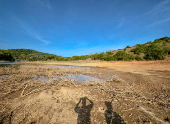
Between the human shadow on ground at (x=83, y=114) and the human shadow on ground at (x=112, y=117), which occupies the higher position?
the human shadow on ground at (x=83, y=114)

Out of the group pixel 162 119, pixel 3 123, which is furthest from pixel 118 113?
pixel 3 123

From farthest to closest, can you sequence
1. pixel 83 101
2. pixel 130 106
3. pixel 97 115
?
pixel 83 101
pixel 130 106
pixel 97 115

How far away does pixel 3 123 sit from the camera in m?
2.40

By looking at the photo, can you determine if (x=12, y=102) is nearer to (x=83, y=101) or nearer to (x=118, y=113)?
(x=83, y=101)

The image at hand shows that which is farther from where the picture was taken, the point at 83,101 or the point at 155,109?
the point at 83,101

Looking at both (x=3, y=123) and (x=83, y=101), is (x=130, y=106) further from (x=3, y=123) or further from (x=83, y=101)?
(x=3, y=123)

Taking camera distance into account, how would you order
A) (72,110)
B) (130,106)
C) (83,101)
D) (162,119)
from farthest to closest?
(83,101) → (130,106) → (72,110) → (162,119)

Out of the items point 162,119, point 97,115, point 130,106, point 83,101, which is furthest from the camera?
point 83,101

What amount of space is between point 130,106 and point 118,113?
2.80ft

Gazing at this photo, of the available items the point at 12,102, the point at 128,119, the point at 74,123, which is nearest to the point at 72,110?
the point at 74,123

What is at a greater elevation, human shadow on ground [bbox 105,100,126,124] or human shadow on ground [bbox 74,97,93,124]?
human shadow on ground [bbox 74,97,93,124]

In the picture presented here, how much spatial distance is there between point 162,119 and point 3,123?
5283 millimetres

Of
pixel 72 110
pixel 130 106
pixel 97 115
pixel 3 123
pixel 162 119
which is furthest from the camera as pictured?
pixel 130 106

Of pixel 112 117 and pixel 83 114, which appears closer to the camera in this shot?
pixel 112 117
